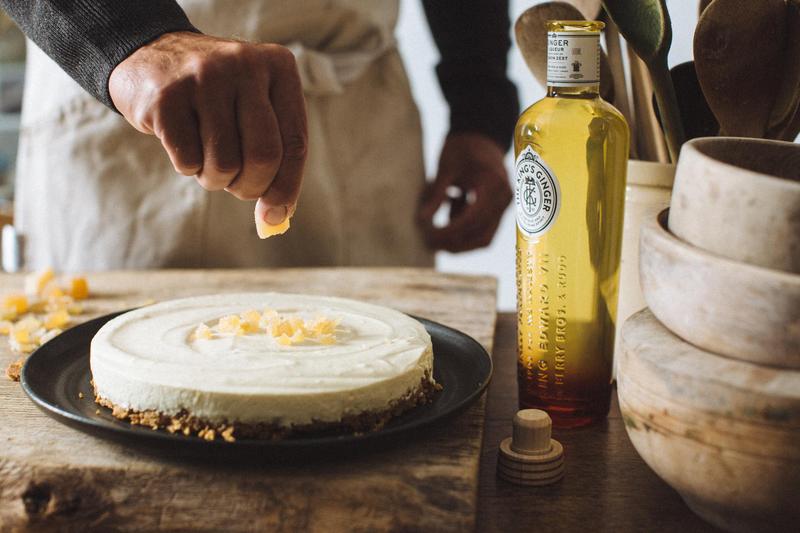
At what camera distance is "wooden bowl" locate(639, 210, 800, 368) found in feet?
1.56

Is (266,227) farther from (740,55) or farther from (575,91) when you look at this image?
(740,55)

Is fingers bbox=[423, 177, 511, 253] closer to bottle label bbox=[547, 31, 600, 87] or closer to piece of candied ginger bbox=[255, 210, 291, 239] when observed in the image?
piece of candied ginger bbox=[255, 210, 291, 239]

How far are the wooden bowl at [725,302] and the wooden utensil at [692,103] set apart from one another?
0.85 feet

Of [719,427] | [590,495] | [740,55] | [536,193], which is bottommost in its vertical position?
[590,495]

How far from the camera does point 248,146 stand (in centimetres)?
→ 71

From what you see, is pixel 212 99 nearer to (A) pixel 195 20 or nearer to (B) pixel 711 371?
(B) pixel 711 371

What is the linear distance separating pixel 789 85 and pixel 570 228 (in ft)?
0.70

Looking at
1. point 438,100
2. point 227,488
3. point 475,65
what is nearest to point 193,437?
point 227,488

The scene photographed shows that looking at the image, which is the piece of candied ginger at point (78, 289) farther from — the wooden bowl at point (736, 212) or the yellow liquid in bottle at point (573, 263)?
the wooden bowl at point (736, 212)

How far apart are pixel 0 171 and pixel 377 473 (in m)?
2.48

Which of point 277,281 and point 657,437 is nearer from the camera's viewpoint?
point 657,437

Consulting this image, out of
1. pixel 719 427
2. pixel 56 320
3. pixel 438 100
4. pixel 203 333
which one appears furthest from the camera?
pixel 438 100

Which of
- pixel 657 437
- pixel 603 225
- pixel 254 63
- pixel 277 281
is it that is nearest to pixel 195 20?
pixel 277 281

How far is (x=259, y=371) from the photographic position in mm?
650
